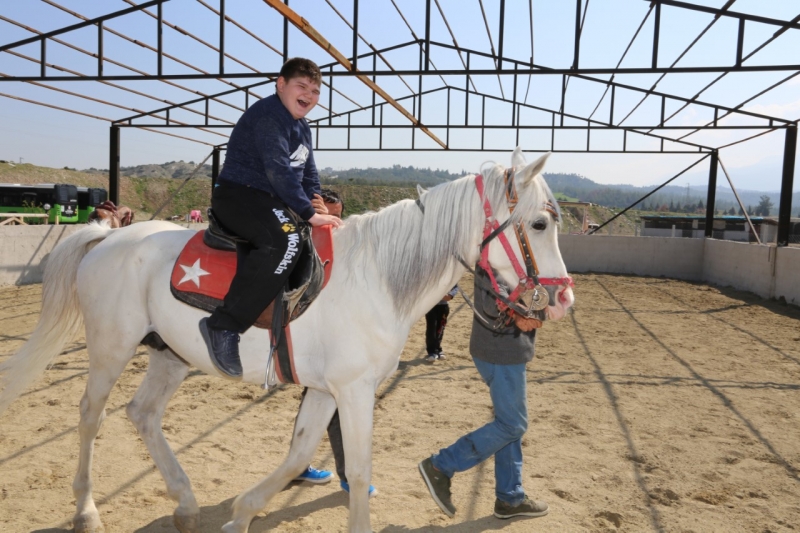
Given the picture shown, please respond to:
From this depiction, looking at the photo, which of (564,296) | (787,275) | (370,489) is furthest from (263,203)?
(787,275)

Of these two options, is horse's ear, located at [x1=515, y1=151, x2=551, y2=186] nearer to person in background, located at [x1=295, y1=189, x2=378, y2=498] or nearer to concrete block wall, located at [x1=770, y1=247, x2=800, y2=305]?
person in background, located at [x1=295, y1=189, x2=378, y2=498]

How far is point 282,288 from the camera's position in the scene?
246cm

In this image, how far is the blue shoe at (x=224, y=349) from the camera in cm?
249

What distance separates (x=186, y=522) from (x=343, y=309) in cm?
137

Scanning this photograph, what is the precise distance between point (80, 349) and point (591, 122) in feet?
42.0

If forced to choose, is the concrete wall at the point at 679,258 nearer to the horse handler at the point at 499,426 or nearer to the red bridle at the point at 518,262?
the horse handler at the point at 499,426

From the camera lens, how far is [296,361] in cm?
247

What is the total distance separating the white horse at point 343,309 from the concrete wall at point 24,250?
917 cm

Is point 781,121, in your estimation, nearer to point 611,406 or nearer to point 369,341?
point 611,406

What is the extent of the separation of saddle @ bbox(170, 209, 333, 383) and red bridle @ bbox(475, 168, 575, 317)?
730mm

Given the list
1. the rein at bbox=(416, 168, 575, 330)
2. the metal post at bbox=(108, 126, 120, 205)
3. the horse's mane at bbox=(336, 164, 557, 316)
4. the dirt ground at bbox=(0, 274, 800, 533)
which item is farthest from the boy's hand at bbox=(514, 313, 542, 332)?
the metal post at bbox=(108, 126, 120, 205)

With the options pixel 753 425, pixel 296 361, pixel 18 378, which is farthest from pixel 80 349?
pixel 753 425

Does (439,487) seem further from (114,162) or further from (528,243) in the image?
(114,162)

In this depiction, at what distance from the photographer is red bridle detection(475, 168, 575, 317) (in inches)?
90.0
